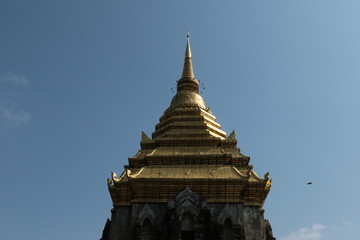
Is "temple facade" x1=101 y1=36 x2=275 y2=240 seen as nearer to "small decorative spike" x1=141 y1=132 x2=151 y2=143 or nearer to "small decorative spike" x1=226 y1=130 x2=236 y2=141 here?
"small decorative spike" x1=226 y1=130 x2=236 y2=141

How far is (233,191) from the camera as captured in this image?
2105 centimetres

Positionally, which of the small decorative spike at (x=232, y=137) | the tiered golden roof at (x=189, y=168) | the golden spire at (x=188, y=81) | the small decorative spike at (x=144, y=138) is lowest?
the tiered golden roof at (x=189, y=168)

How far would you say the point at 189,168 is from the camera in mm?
22406

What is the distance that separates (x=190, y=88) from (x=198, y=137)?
294 inches

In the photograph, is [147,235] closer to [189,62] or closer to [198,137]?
[198,137]

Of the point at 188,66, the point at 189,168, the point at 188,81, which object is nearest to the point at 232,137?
the point at 189,168

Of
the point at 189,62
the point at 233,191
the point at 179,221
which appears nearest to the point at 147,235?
the point at 179,221

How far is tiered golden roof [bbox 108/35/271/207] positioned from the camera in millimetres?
21109

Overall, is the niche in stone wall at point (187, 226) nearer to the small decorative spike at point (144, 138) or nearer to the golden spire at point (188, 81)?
the small decorative spike at point (144, 138)

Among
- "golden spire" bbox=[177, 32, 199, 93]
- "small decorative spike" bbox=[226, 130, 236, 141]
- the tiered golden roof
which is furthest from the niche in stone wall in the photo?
"golden spire" bbox=[177, 32, 199, 93]

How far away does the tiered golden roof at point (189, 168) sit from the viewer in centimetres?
2111

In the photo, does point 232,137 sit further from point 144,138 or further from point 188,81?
point 188,81

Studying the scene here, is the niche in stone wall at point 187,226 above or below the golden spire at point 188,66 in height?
below

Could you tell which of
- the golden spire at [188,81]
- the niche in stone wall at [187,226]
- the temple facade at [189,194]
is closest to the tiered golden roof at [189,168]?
the temple facade at [189,194]
